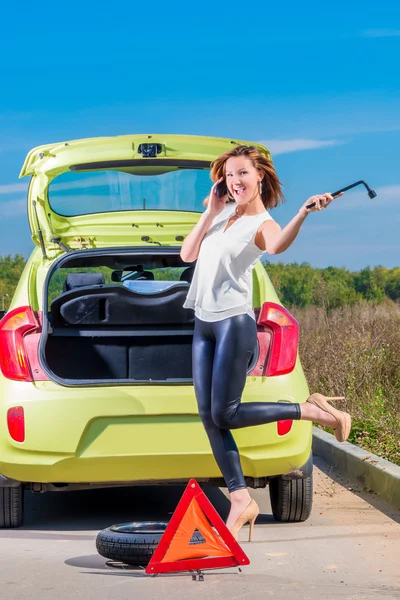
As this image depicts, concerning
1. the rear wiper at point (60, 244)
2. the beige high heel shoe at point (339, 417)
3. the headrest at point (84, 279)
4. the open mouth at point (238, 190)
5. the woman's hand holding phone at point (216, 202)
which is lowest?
the beige high heel shoe at point (339, 417)

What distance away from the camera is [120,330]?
670cm

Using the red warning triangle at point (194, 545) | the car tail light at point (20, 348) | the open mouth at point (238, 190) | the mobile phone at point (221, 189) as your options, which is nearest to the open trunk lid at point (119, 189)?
the car tail light at point (20, 348)

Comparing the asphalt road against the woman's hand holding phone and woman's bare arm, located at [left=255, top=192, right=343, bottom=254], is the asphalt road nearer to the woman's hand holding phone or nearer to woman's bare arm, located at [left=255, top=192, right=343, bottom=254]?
woman's bare arm, located at [left=255, top=192, right=343, bottom=254]

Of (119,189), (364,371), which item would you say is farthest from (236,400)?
(364,371)

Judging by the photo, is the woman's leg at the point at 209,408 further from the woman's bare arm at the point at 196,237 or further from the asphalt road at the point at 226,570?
the asphalt road at the point at 226,570

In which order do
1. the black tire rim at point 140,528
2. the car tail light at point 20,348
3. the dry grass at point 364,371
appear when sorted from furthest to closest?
the dry grass at point 364,371 → the car tail light at point 20,348 → the black tire rim at point 140,528

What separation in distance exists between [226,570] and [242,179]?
6.26ft

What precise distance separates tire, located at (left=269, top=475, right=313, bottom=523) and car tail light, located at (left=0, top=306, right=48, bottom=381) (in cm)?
155

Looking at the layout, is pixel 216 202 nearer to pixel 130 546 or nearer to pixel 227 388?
pixel 227 388

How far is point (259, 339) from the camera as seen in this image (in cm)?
606

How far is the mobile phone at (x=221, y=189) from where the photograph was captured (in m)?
5.24

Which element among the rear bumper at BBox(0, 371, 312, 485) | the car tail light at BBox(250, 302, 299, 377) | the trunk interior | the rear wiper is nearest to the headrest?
the trunk interior

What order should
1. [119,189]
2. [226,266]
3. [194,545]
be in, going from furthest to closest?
[119,189] < [226,266] < [194,545]

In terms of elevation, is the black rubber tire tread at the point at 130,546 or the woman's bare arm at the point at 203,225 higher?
the woman's bare arm at the point at 203,225
